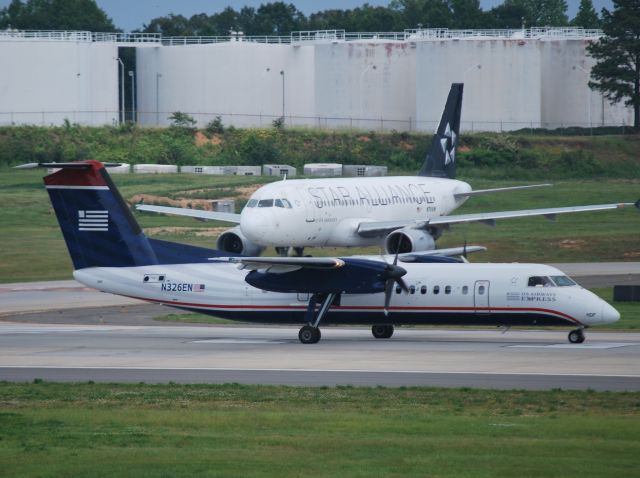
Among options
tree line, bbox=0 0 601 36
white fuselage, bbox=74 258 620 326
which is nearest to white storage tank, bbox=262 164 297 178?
white fuselage, bbox=74 258 620 326

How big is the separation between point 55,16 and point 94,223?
419 feet

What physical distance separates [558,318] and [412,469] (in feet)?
50.3

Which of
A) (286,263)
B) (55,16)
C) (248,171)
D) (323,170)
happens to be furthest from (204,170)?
(55,16)

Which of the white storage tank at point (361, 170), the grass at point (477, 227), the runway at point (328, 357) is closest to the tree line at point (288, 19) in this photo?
the white storage tank at point (361, 170)

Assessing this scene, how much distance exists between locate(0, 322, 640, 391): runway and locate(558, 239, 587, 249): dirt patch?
84.1 ft

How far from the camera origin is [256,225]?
43.0 meters

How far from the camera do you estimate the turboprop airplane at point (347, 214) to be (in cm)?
4372

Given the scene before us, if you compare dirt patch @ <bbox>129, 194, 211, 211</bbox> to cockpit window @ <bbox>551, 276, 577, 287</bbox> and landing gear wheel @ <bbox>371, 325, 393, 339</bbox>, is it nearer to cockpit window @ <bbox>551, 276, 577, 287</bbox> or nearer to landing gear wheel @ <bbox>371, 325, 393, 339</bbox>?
landing gear wheel @ <bbox>371, 325, 393, 339</bbox>

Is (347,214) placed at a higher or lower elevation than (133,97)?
lower

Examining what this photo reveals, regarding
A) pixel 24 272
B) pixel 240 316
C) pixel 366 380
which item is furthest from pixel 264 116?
pixel 366 380

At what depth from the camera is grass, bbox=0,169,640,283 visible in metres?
58.4

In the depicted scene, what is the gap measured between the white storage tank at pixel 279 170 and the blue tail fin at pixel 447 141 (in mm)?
27876

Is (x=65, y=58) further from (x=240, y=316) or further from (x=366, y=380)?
(x=366, y=380)

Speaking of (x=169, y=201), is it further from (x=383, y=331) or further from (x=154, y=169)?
(x=383, y=331)
